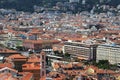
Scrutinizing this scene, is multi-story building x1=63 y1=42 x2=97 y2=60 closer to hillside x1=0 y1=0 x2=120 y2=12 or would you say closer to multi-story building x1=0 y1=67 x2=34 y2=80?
multi-story building x1=0 y1=67 x2=34 y2=80

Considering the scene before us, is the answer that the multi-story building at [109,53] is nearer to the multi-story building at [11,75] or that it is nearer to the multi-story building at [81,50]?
the multi-story building at [81,50]

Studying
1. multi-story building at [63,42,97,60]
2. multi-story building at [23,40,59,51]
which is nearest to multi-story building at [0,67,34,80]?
multi-story building at [63,42,97,60]

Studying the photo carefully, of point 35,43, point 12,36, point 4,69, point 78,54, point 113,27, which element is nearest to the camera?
point 4,69

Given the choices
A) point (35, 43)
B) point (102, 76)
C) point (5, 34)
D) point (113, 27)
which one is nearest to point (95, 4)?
point (113, 27)

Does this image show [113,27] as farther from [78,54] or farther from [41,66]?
[41,66]

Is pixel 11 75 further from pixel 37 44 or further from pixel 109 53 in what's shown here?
pixel 37 44

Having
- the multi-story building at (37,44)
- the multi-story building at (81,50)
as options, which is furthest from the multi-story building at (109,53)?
the multi-story building at (37,44)

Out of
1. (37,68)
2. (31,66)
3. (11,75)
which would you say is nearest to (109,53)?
(31,66)
